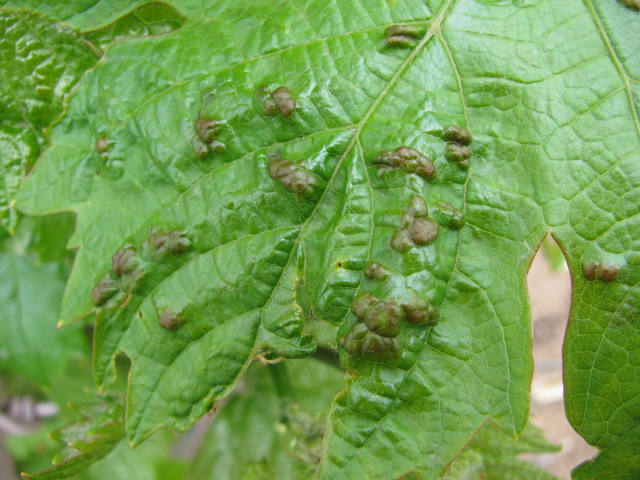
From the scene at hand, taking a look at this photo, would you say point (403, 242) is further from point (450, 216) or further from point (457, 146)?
A: point (457, 146)

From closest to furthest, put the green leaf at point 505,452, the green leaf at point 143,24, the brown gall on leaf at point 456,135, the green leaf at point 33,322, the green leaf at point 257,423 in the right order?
the brown gall on leaf at point 456,135 → the green leaf at point 143,24 → the green leaf at point 505,452 → the green leaf at point 33,322 → the green leaf at point 257,423

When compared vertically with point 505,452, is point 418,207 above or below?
above

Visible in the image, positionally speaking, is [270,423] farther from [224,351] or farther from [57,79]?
[57,79]

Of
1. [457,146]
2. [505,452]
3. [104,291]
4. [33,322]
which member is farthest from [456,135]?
[33,322]

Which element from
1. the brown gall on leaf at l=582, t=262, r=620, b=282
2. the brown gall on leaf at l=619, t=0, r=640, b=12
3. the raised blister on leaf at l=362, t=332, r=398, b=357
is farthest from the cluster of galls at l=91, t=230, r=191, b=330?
the brown gall on leaf at l=619, t=0, r=640, b=12

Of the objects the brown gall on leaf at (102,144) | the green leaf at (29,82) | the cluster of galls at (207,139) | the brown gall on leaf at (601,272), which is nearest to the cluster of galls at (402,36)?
the cluster of galls at (207,139)

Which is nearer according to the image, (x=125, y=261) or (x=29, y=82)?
(x=125, y=261)

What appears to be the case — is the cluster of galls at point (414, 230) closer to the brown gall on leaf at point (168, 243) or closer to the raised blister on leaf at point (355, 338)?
the raised blister on leaf at point (355, 338)
